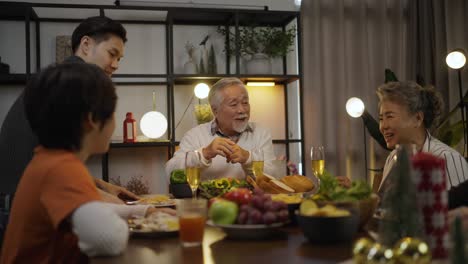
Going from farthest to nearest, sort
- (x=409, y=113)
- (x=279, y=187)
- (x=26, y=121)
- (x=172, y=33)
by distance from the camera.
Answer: (x=172, y=33)
(x=409, y=113)
(x=26, y=121)
(x=279, y=187)

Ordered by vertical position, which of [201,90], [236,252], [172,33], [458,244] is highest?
[172,33]

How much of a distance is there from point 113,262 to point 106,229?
0.07 metres

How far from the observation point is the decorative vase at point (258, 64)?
432 centimetres

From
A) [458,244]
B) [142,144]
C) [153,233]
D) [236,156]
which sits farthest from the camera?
[142,144]

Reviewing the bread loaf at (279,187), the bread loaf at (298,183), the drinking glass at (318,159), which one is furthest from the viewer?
the drinking glass at (318,159)

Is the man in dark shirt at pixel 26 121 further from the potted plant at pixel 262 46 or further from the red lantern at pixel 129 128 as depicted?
the potted plant at pixel 262 46

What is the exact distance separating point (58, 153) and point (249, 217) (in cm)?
51

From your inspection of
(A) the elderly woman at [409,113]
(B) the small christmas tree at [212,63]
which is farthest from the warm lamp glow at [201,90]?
(A) the elderly woman at [409,113]

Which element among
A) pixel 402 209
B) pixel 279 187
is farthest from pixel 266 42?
pixel 402 209

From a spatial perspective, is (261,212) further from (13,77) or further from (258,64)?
(13,77)

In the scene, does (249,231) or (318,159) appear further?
(318,159)

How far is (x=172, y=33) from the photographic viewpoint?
168 inches

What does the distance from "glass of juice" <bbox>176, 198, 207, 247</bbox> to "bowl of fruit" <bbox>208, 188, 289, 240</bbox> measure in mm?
56

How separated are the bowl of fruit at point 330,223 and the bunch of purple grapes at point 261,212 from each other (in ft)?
0.28
